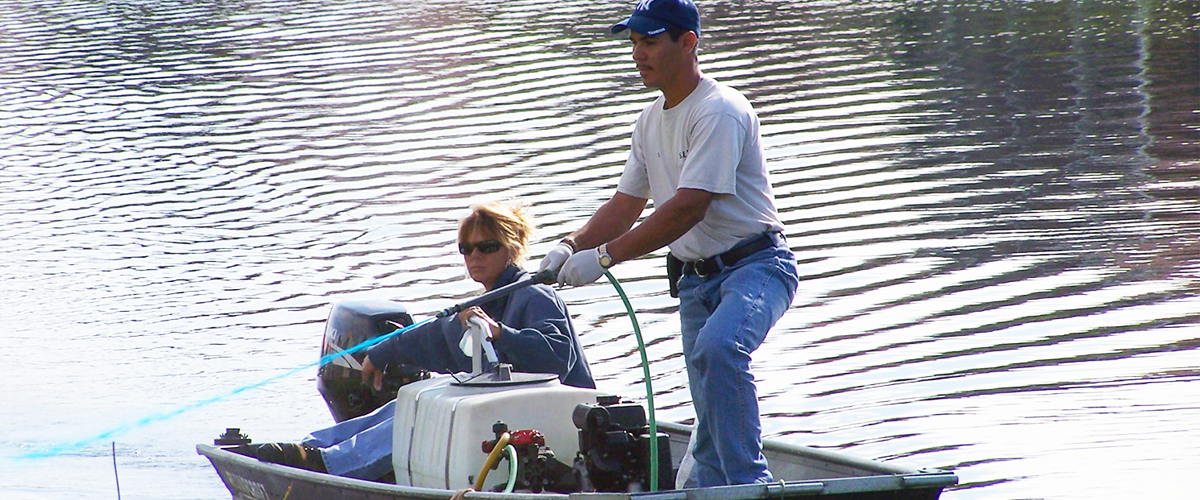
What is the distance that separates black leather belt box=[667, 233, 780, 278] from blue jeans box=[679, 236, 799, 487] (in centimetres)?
2

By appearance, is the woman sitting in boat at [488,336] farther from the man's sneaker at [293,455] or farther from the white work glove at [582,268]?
the white work glove at [582,268]

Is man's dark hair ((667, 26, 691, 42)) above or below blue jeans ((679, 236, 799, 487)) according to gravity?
above

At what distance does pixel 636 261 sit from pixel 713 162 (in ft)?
21.2

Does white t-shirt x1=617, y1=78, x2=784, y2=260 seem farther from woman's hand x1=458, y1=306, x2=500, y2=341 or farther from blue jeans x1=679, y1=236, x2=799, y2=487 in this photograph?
woman's hand x1=458, y1=306, x2=500, y2=341

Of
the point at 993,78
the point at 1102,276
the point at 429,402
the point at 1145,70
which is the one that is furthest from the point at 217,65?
the point at 429,402

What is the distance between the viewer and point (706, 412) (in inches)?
189

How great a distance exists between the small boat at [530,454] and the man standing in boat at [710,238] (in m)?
0.29

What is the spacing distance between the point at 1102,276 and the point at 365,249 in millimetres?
5402

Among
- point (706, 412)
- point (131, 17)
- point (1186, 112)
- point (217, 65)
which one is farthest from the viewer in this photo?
point (131, 17)

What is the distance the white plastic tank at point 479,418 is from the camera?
5.32 metres

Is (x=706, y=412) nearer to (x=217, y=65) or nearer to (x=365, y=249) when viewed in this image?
(x=365, y=249)

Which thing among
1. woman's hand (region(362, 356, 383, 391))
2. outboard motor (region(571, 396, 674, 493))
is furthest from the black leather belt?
woman's hand (region(362, 356, 383, 391))

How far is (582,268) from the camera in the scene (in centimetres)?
468

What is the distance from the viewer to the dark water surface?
760 cm
